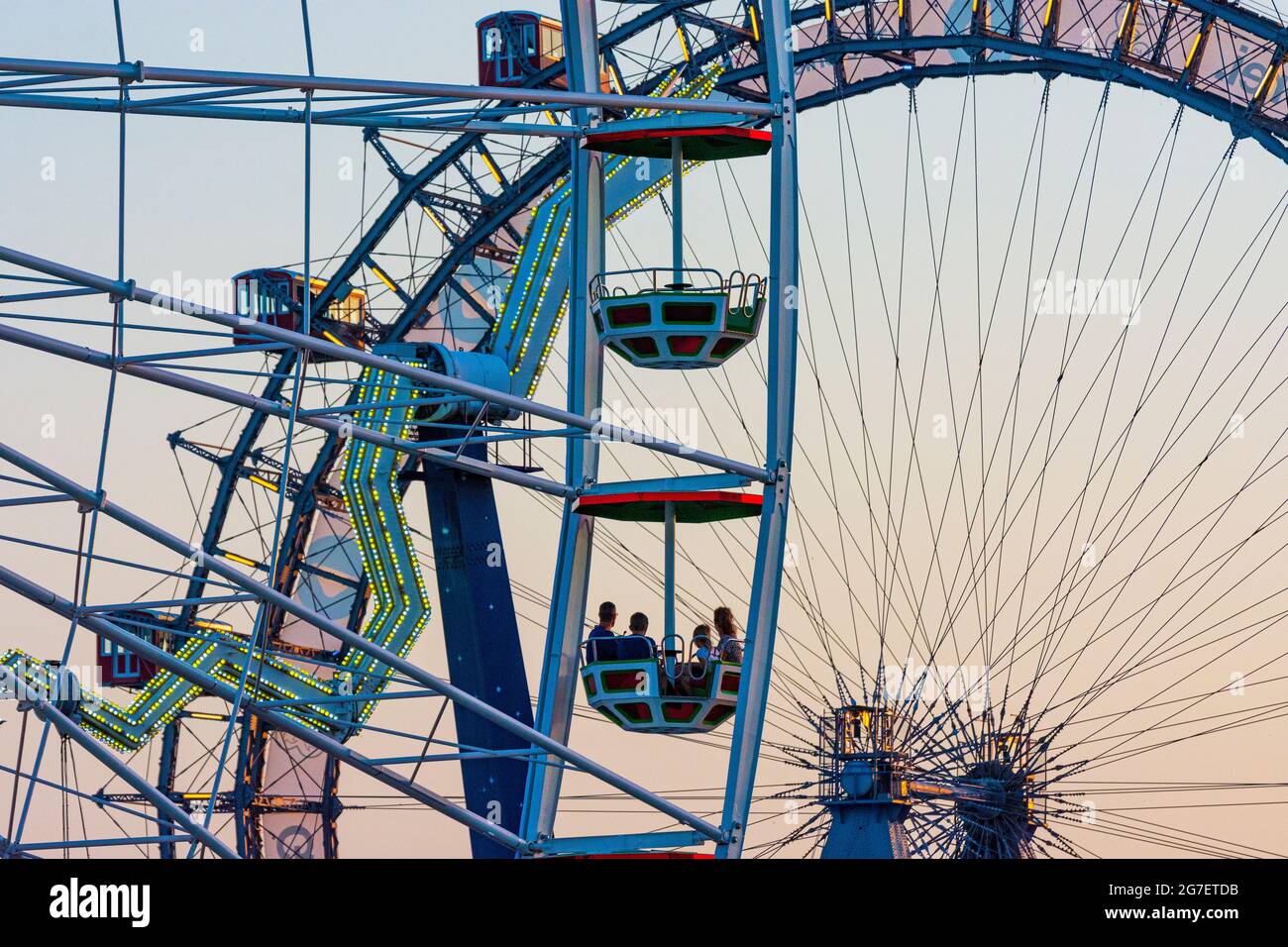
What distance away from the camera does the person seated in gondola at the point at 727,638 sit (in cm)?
2384

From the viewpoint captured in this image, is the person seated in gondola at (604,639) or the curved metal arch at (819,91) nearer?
the person seated in gondola at (604,639)

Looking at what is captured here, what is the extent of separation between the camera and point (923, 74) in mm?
33938

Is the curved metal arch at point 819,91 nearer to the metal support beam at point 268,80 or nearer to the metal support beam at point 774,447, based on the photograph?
the metal support beam at point 774,447

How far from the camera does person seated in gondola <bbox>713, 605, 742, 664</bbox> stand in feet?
78.2

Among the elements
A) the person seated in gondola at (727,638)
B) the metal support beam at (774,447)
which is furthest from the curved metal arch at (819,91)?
the person seated in gondola at (727,638)

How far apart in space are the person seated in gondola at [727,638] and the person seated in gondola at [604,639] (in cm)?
99

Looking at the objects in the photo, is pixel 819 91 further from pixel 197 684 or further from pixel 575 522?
pixel 197 684

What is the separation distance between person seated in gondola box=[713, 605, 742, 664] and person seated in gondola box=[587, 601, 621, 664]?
99 centimetres

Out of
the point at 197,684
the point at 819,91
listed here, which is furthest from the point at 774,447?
the point at 819,91

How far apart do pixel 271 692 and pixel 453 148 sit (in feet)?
29.0

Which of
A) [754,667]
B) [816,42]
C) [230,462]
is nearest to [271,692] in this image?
[230,462]

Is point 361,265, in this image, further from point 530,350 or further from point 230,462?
point 530,350

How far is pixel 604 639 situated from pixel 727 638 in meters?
1.22

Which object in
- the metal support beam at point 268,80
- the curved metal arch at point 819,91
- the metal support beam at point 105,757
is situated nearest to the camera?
the metal support beam at point 268,80
